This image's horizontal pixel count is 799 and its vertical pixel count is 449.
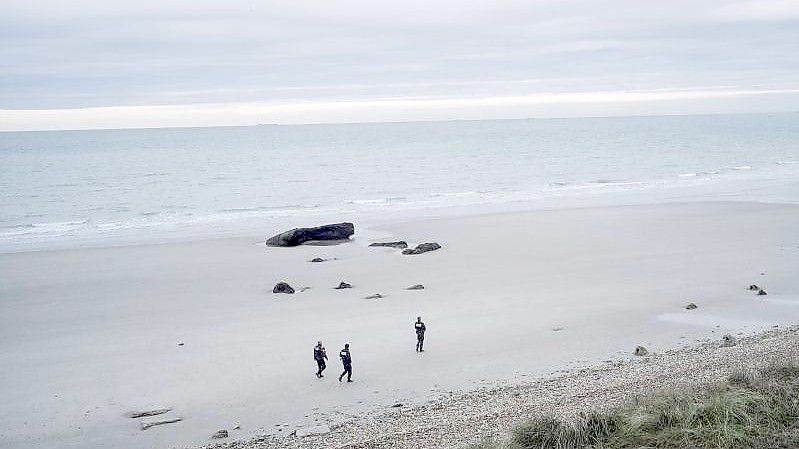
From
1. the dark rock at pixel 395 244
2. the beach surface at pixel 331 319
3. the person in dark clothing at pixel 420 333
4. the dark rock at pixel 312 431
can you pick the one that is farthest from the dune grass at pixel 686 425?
the dark rock at pixel 395 244

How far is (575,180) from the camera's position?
217 feet

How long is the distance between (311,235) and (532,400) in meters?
21.0

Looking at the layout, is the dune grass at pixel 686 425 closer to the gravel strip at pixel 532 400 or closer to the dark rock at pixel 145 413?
the gravel strip at pixel 532 400

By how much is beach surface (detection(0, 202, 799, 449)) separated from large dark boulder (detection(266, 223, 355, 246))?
108 centimetres

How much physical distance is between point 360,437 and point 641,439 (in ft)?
14.0

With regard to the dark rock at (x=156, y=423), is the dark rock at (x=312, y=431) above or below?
above

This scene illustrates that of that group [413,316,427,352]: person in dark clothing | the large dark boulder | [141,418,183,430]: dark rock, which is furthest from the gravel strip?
the large dark boulder

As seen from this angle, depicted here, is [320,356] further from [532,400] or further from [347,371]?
[532,400]

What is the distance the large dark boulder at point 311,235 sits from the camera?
3266 cm

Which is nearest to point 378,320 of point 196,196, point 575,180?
point 196,196

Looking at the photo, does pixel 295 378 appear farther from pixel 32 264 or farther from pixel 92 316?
pixel 32 264

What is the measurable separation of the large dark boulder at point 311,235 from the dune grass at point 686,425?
22.8m

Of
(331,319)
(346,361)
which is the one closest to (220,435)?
(346,361)

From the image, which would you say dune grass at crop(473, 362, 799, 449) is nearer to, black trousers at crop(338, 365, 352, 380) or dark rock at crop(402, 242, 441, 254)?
black trousers at crop(338, 365, 352, 380)
